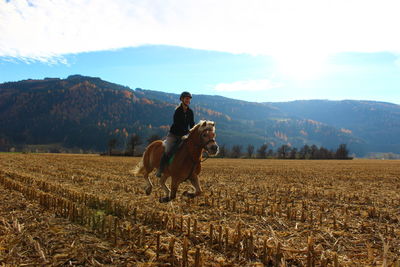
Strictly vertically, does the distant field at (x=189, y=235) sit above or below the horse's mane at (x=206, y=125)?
below

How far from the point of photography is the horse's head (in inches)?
306

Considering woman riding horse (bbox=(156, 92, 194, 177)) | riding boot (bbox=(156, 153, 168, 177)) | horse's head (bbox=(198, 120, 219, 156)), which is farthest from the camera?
riding boot (bbox=(156, 153, 168, 177))

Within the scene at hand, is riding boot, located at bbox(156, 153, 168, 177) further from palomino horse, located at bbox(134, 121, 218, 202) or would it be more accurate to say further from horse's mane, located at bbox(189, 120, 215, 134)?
horse's mane, located at bbox(189, 120, 215, 134)

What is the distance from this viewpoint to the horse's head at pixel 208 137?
7.77 metres

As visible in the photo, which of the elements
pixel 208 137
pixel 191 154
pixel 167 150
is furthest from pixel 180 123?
pixel 208 137

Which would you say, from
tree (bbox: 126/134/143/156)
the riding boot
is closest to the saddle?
the riding boot

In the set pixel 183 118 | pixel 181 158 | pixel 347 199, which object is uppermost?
pixel 183 118

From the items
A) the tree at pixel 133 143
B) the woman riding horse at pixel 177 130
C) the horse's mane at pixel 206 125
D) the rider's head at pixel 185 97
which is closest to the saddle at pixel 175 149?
the woman riding horse at pixel 177 130

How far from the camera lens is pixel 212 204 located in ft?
36.1

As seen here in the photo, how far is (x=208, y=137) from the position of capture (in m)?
7.95

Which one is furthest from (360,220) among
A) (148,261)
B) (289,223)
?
(148,261)

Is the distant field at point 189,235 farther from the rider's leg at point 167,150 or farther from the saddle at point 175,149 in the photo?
the saddle at point 175,149

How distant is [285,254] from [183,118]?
534 centimetres

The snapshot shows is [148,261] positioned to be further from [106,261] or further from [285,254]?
[285,254]
